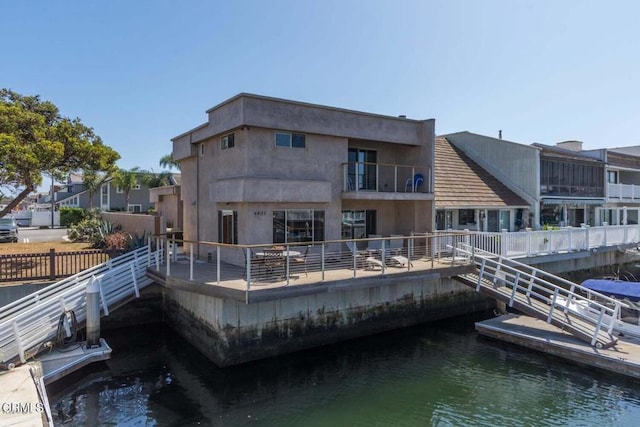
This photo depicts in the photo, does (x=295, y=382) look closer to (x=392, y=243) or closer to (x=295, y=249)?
(x=295, y=249)

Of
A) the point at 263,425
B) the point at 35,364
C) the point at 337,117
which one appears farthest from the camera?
the point at 337,117

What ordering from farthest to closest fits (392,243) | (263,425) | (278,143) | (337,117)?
(392,243) < (337,117) < (278,143) < (263,425)

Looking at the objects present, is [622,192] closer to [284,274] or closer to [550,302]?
[550,302]

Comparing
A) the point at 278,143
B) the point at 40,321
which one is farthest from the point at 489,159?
the point at 40,321

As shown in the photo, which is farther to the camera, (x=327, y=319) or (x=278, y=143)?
(x=278, y=143)

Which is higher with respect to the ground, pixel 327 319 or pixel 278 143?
pixel 278 143

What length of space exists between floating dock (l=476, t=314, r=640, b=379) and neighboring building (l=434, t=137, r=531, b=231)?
7255 mm

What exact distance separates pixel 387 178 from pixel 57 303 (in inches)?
533

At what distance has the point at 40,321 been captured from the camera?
11422 millimetres

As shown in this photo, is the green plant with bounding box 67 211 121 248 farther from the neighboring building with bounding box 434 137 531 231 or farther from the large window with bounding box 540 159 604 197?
the large window with bounding box 540 159 604 197

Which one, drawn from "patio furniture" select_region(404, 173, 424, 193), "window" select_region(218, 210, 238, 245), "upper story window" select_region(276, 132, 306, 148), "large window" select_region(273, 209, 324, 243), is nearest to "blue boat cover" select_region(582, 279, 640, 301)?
"patio furniture" select_region(404, 173, 424, 193)

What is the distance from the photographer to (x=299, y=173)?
15.6 m

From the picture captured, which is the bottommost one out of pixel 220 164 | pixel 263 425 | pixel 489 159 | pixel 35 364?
pixel 263 425

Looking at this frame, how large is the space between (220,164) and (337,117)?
5091mm
